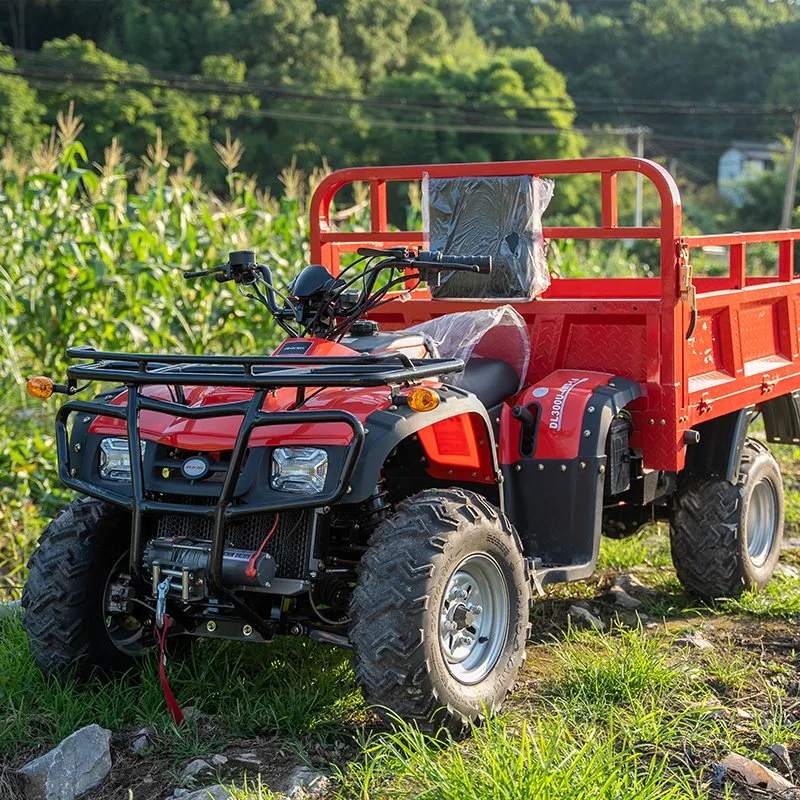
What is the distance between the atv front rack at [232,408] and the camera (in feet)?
11.6

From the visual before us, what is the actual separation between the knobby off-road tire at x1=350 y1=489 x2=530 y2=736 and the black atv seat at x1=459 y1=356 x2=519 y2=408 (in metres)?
0.77

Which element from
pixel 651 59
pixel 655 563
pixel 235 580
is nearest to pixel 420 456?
pixel 235 580

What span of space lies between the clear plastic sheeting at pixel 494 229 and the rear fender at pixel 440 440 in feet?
3.55

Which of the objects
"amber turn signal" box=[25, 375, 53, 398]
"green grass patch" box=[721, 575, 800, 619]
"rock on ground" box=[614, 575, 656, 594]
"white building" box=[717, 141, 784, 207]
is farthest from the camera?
"white building" box=[717, 141, 784, 207]

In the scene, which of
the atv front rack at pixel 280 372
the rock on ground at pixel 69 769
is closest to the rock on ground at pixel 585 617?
the atv front rack at pixel 280 372

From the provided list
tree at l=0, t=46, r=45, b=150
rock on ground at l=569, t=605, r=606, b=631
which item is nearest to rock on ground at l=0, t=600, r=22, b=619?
rock on ground at l=569, t=605, r=606, b=631

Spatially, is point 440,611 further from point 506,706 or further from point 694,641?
point 694,641

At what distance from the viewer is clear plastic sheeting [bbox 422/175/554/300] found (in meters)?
5.04

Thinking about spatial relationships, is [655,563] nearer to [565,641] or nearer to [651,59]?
A: [565,641]

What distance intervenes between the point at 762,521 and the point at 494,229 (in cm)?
212

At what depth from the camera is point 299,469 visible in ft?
12.2

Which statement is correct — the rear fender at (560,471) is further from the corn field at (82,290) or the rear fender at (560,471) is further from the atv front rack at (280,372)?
the corn field at (82,290)

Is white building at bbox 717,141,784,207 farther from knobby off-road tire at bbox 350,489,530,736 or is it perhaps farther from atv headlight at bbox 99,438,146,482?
atv headlight at bbox 99,438,146,482

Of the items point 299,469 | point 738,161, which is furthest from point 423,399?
point 738,161
